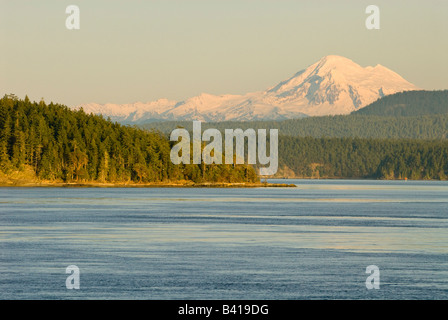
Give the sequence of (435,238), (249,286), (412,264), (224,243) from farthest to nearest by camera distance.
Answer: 1. (435,238)
2. (224,243)
3. (412,264)
4. (249,286)

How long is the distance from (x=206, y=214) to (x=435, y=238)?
4369 cm

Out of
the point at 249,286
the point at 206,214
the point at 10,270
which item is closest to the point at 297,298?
the point at 249,286

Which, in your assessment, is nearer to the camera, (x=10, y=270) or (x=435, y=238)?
(x=10, y=270)

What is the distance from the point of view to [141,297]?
143 ft

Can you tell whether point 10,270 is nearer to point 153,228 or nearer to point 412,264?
point 412,264

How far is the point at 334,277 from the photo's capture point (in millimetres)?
50719

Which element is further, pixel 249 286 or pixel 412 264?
pixel 412 264
